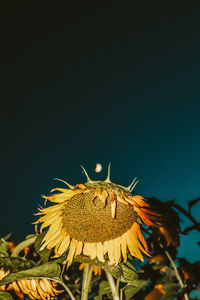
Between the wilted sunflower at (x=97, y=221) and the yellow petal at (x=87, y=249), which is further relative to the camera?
the yellow petal at (x=87, y=249)

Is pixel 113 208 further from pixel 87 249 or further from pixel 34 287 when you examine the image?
pixel 34 287

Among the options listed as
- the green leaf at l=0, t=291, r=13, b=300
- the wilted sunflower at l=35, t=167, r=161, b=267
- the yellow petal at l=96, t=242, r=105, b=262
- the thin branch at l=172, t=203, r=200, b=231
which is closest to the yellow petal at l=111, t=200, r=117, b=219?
the wilted sunflower at l=35, t=167, r=161, b=267

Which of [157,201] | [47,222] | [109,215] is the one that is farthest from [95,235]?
[157,201]

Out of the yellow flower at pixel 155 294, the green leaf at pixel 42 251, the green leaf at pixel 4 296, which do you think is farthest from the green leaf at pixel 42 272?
the yellow flower at pixel 155 294

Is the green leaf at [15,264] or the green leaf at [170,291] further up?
the green leaf at [15,264]

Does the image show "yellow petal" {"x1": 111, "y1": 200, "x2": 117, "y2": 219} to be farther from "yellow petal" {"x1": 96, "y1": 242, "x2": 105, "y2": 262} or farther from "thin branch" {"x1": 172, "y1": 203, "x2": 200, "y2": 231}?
"thin branch" {"x1": 172, "y1": 203, "x2": 200, "y2": 231}

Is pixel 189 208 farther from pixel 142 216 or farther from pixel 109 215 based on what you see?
pixel 109 215

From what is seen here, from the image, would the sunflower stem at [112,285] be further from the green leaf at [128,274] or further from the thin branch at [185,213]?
the thin branch at [185,213]

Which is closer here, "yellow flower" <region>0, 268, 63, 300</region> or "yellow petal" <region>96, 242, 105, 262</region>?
"yellow petal" <region>96, 242, 105, 262</region>

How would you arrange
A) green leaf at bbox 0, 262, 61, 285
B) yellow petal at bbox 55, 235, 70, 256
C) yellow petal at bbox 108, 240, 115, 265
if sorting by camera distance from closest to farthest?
green leaf at bbox 0, 262, 61, 285 < yellow petal at bbox 108, 240, 115, 265 < yellow petal at bbox 55, 235, 70, 256
